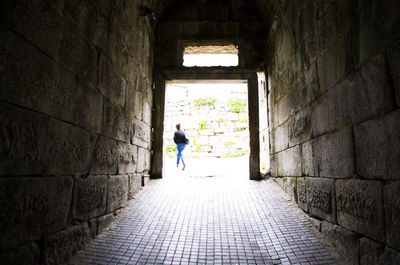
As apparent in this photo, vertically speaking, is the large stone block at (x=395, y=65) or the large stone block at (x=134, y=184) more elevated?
the large stone block at (x=395, y=65)

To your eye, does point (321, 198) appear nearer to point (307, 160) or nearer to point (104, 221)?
point (307, 160)

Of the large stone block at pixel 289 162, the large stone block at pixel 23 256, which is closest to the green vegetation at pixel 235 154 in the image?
the large stone block at pixel 289 162

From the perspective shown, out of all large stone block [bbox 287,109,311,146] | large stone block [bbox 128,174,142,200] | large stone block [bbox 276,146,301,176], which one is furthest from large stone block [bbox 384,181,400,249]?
large stone block [bbox 128,174,142,200]

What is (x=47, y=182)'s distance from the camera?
6.05 feet

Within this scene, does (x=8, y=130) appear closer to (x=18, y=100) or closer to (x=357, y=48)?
(x=18, y=100)

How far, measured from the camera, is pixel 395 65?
1548 mm

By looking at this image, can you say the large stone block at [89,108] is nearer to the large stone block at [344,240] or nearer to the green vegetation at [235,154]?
the large stone block at [344,240]

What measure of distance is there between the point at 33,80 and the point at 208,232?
7.42ft

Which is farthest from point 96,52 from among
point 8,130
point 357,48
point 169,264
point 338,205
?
point 338,205

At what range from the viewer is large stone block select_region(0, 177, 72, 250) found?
1471mm

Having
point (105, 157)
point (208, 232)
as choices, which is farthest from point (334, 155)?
point (105, 157)

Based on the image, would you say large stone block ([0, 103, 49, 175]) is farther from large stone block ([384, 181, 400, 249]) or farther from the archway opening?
the archway opening

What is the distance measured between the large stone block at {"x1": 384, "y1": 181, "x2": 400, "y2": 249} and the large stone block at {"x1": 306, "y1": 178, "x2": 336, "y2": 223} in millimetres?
781

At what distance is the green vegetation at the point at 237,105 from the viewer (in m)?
11.8
